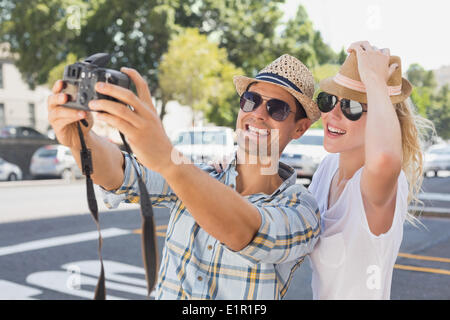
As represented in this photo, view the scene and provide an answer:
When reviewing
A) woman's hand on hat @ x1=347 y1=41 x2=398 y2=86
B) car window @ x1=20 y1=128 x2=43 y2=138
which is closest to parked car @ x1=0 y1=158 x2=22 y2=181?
car window @ x1=20 y1=128 x2=43 y2=138

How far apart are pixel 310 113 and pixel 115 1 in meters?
23.8

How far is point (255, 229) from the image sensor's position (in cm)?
122

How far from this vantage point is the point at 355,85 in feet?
5.62

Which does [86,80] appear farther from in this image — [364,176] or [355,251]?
[355,251]

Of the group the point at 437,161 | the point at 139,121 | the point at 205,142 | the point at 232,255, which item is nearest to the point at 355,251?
the point at 232,255

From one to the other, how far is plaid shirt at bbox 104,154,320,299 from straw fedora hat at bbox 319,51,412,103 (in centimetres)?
37

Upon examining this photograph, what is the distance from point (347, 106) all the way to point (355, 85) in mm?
79

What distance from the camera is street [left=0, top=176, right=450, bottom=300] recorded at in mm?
4938

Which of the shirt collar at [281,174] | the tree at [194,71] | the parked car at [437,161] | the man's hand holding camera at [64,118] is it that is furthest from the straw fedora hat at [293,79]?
the parked car at [437,161]

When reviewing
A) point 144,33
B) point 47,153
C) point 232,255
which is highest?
point 144,33

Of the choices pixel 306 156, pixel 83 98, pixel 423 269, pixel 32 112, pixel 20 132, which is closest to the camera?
pixel 83 98

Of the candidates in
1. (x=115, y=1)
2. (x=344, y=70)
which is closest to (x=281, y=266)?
(x=344, y=70)

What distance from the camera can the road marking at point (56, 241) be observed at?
6.46 metres
